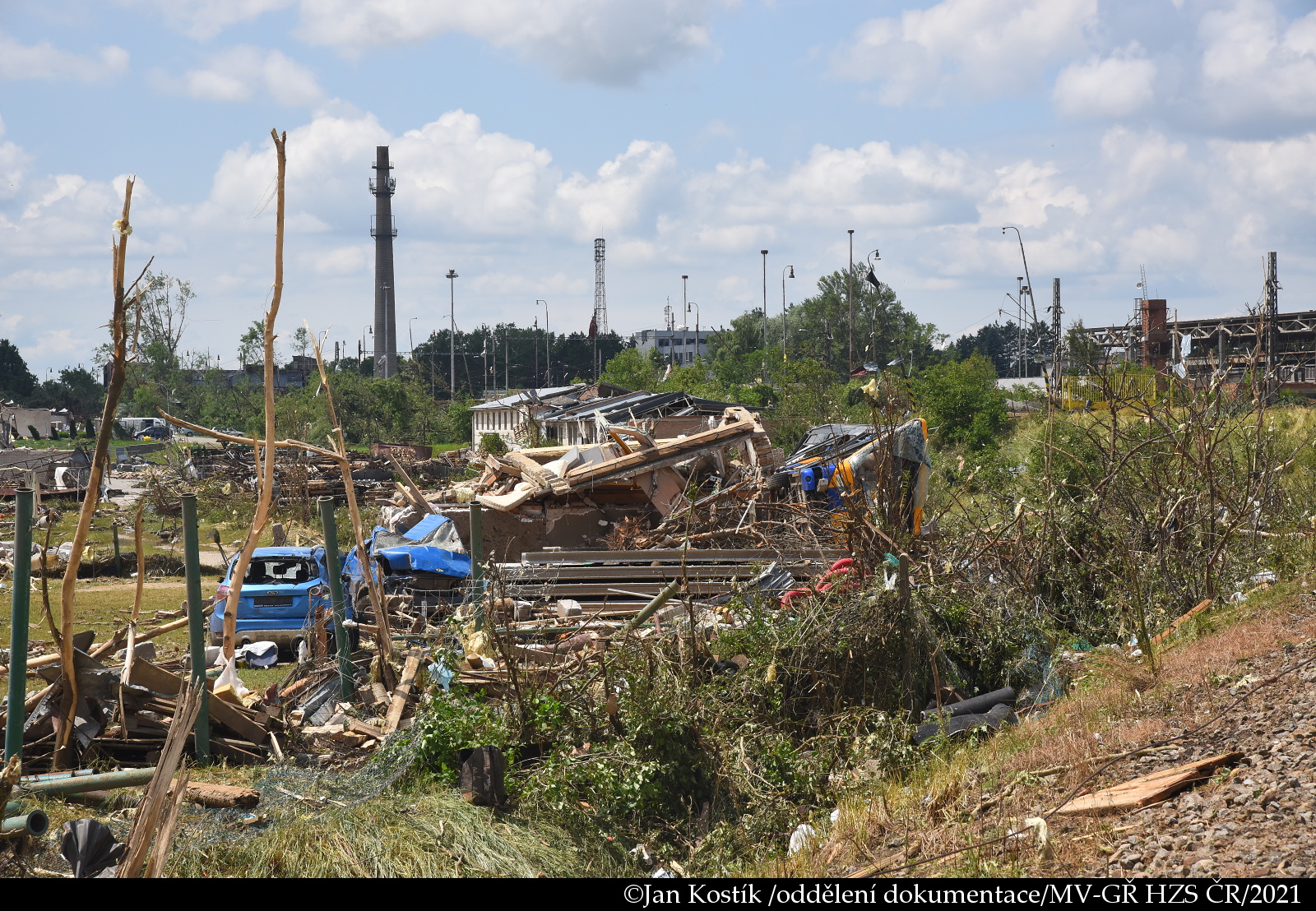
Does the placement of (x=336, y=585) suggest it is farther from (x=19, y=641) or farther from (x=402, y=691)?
(x=19, y=641)

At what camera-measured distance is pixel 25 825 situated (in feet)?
16.5

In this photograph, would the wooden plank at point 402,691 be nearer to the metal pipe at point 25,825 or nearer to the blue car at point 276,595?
the metal pipe at point 25,825

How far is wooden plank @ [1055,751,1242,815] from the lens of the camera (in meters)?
4.98

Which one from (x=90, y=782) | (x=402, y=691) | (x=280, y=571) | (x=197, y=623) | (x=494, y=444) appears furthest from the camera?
(x=494, y=444)

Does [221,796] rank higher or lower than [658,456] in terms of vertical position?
lower

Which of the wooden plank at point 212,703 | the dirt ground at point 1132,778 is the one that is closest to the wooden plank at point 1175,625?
the dirt ground at point 1132,778

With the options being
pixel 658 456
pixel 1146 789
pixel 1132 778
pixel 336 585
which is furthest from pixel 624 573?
pixel 1146 789

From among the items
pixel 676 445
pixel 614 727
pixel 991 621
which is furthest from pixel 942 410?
pixel 614 727

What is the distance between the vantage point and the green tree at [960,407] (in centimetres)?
3444

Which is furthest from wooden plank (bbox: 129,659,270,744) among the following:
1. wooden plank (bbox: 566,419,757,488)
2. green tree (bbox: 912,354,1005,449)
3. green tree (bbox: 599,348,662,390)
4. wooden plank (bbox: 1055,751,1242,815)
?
green tree (bbox: 599,348,662,390)

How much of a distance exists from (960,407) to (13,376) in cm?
9111

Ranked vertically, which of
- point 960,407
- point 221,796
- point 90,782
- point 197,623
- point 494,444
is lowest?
point 221,796

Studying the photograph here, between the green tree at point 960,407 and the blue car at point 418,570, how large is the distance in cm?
2446

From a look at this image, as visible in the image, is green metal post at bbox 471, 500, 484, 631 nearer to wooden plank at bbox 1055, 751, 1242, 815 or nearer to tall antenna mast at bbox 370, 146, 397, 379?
wooden plank at bbox 1055, 751, 1242, 815
